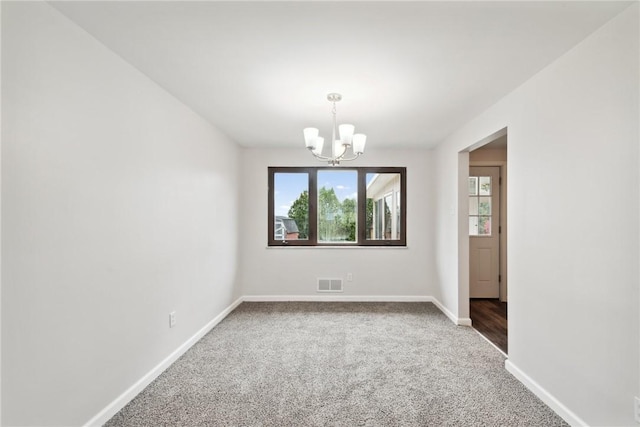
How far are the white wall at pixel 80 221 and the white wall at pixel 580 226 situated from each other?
2.88 meters

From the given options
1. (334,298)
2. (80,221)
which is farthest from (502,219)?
(80,221)

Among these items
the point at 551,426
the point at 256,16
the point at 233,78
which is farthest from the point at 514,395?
the point at 233,78

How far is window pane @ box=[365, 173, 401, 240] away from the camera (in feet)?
15.9

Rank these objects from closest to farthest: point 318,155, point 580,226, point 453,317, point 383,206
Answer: point 580,226, point 318,155, point 453,317, point 383,206

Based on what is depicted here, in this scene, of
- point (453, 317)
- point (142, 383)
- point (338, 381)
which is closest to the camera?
point (142, 383)

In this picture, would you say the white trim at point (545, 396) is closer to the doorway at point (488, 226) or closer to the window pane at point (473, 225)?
the doorway at point (488, 226)

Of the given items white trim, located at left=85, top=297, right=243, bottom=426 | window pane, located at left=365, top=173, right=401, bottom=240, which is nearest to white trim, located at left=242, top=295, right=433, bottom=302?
window pane, located at left=365, top=173, right=401, bottom=240

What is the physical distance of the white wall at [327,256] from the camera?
470cm

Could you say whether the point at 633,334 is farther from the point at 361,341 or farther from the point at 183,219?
the point at 183,219

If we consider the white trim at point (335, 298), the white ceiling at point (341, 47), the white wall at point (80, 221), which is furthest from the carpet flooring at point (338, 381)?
the white ceiling at point (341, 47)

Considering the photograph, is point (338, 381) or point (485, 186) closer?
point (338, 381)

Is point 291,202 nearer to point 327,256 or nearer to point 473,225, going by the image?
point 327,256

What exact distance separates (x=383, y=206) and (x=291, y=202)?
4.80ft

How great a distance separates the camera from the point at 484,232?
483cm
